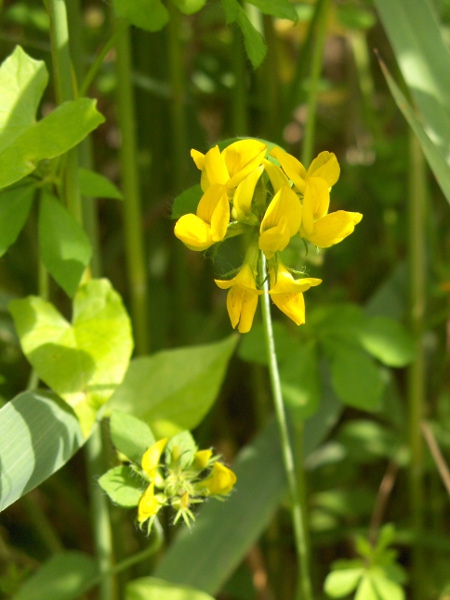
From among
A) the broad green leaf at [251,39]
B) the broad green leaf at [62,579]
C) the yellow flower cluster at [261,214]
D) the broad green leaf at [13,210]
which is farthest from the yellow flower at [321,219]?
the broad green leaf at [62,579]

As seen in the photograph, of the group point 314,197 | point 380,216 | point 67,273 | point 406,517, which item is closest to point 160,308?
point 380,216

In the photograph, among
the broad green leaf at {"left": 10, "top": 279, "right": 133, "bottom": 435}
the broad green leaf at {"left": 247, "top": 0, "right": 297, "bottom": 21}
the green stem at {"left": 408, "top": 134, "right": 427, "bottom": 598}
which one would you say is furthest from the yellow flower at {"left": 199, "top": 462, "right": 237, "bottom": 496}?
the green stem at {"left": 408, "top": 134, "right": 427, "bottom": 598}

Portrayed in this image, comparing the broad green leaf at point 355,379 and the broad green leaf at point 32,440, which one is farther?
the broad green leaf at point 355,379

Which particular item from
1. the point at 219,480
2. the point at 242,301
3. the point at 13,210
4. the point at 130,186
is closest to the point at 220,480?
the point at 219,480

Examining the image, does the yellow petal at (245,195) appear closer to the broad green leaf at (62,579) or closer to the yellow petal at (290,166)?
the yellow petal at (290,166)

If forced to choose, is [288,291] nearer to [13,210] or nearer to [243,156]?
[243,156]
